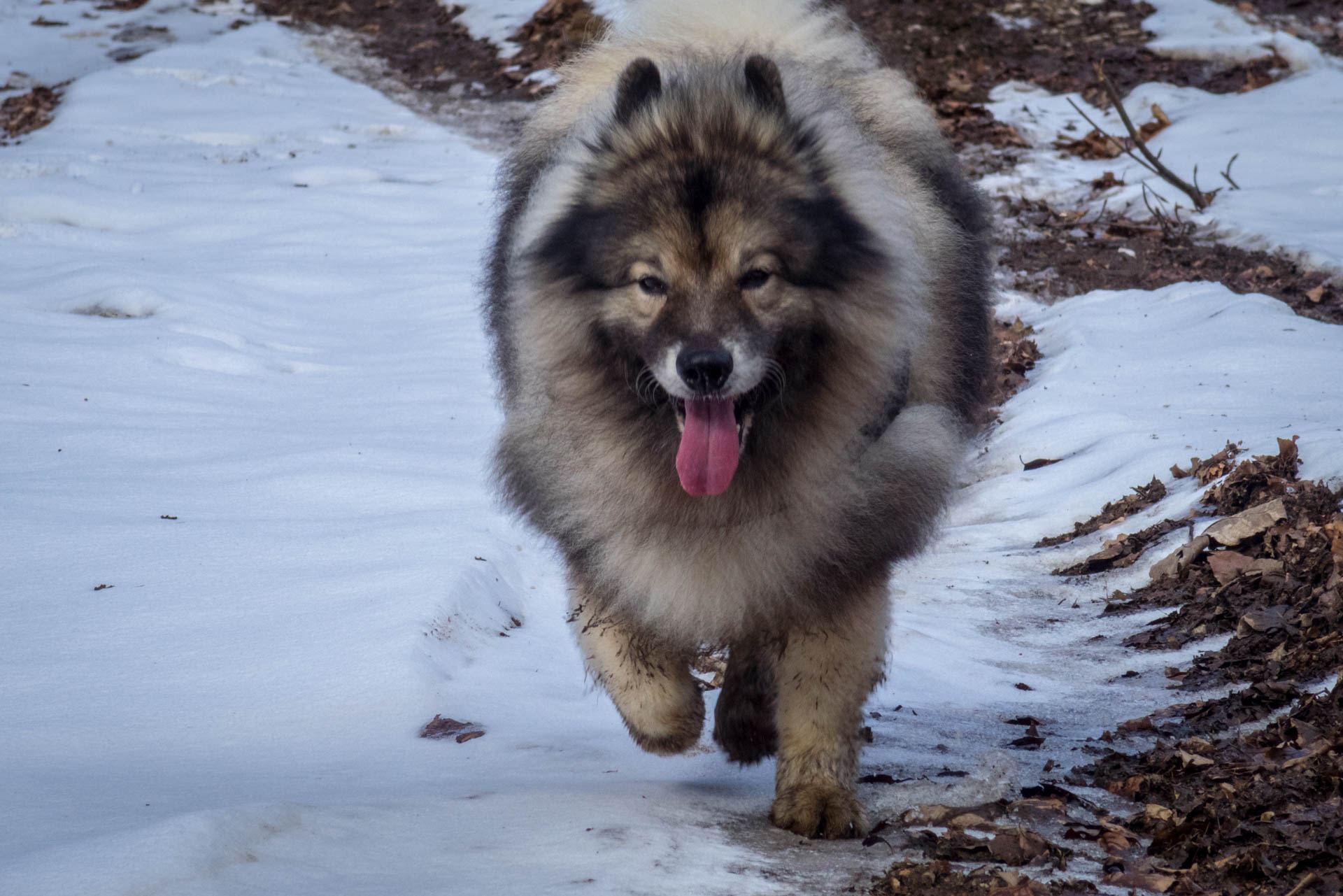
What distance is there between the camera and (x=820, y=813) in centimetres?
285

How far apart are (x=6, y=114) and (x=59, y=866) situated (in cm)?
1249

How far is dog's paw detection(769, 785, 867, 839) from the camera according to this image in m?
2.83

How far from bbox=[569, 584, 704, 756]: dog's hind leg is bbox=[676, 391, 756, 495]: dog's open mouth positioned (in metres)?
0.56

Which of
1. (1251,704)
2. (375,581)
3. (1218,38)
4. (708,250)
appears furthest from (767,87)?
(1218,38)

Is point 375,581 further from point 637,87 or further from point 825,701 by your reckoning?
point 637,87

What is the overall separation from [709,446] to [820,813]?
0.91m

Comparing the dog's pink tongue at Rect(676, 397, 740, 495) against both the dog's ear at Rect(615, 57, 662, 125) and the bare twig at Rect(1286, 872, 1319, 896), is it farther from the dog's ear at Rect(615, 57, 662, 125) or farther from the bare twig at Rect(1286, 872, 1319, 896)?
the bare twig at Rect(1286, 872, 1319, 896)

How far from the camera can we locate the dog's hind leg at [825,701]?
2.96 metres

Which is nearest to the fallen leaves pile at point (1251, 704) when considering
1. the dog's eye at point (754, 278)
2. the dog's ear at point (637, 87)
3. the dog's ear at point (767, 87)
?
the dog's eye at point (754, 278)

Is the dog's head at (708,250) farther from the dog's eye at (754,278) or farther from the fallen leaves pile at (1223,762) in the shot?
the fallen leaves pile at (1223,762)

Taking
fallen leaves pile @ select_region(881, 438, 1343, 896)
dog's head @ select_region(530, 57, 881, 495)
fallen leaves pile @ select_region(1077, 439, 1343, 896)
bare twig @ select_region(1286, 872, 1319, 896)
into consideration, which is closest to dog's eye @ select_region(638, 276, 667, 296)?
dog's head @ select_region(530, 57, 881, 495)

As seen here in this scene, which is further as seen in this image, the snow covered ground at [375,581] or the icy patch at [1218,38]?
the icy patch at [1218,38]

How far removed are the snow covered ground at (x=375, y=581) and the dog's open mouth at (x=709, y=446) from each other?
763mm

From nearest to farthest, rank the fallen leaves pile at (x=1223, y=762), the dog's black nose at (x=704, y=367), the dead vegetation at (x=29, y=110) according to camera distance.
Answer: the fallen leaves pile at (x=1223, y=762) → the dog's black nose at (x=704, y=367) → the dead vegetation at (x=29, y=110)
